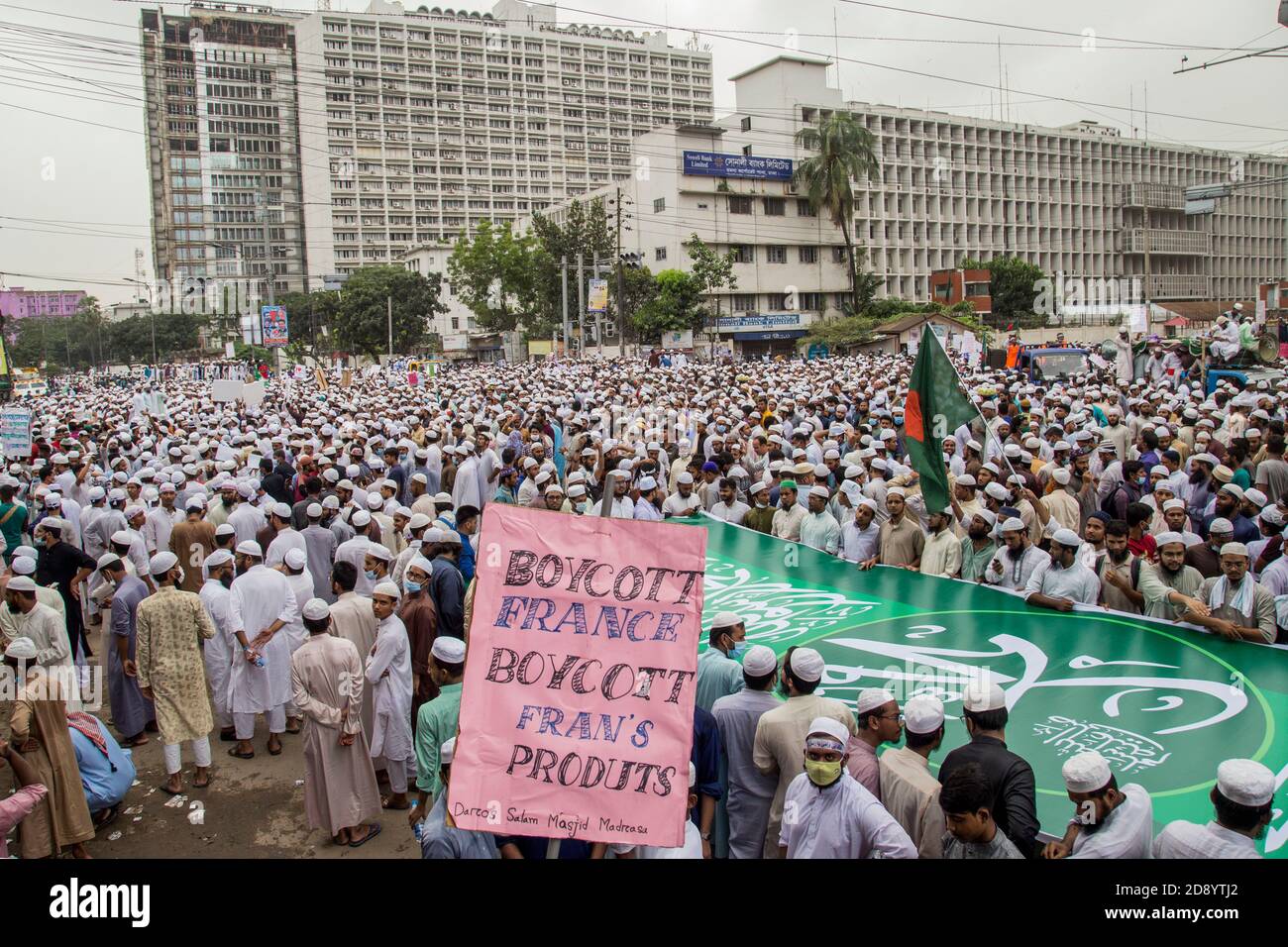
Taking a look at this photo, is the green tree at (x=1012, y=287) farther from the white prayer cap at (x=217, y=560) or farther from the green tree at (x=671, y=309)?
the white prayer cap at (x=217, y=560)

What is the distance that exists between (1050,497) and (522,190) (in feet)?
377

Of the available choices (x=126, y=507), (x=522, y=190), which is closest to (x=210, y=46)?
(x=522, y=190)

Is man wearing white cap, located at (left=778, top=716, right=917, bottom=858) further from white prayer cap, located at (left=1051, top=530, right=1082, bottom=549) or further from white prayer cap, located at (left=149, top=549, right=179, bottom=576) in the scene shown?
white prayer cap, located at (left=149, top=549, right=179, bottom=576)

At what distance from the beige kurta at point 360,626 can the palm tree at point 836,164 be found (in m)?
58.7

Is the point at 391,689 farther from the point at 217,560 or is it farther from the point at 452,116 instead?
the point at 452,116

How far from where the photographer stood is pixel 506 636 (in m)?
3.46

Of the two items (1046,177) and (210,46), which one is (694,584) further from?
(210,46)

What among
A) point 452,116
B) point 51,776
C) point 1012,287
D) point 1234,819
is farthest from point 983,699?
point 452,116

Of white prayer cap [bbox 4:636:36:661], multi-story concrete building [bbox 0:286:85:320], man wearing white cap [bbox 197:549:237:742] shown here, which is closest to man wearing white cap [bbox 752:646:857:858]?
white prayer cap [bbox 4:636:36:661]

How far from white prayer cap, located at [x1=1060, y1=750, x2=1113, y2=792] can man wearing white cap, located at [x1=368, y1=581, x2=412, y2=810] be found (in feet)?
12.7

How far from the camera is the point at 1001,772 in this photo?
3.77 meters

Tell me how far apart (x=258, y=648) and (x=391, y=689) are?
1.42 m

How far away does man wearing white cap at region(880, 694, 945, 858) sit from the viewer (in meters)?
3.70

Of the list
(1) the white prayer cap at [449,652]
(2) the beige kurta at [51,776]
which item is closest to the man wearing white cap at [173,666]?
(2) the beige kurta at [51,776]
